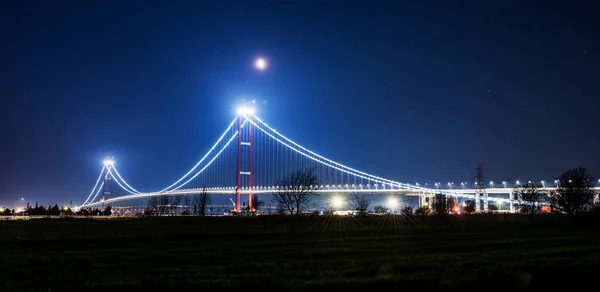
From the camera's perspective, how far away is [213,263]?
12.7 m

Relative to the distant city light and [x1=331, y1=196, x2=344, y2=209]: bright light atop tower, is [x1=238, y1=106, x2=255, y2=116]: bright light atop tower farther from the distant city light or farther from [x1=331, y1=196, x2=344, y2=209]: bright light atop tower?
the distant city light

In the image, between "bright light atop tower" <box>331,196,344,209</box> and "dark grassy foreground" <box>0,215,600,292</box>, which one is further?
"bright light atop tower" <box>331,196,344,209</box>

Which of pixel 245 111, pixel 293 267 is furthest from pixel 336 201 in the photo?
pixel 293 267

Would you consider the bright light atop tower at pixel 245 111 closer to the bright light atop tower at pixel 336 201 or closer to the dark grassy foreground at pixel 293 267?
the bright light atop tower at pixel 336 201

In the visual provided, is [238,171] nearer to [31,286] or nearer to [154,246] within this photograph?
[154,246]

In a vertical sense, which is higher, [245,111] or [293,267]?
[245,111]

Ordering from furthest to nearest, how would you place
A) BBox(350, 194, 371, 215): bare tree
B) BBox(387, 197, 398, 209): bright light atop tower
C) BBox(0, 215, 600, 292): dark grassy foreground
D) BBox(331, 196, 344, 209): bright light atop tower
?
BBox(387, 197, 398, 209): bright light atop tower, BBox(331, 196, 344, 209): bright light atop tower, BBox(350, 194, 371, 215): bare tree, BBox(0, 215, 600, 292): dark grassy foreground

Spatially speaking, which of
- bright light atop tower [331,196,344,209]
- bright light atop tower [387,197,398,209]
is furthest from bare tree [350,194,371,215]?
bright light atop tower [387,197,398,209]

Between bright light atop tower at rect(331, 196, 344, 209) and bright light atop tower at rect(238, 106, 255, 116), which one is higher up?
bright light atop tower at rect(238, 106, 255, 116)

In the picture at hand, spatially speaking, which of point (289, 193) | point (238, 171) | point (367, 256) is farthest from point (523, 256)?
point (238, 171)

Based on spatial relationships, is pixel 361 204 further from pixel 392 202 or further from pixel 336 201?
pixel 392 202

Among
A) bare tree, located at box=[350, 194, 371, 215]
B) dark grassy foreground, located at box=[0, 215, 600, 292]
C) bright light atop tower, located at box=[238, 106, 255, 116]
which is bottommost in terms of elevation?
dark grassy foreground, located at box=[0, 215, 600, 292]

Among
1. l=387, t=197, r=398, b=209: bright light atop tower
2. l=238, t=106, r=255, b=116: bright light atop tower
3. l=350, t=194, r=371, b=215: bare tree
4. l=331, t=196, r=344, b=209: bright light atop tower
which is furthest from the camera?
l=238, t=106, r=255, b=116: bright light atop tower

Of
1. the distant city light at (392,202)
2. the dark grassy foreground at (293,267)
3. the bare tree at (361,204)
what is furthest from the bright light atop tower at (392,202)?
the dark grassy foreground at (293,267)
